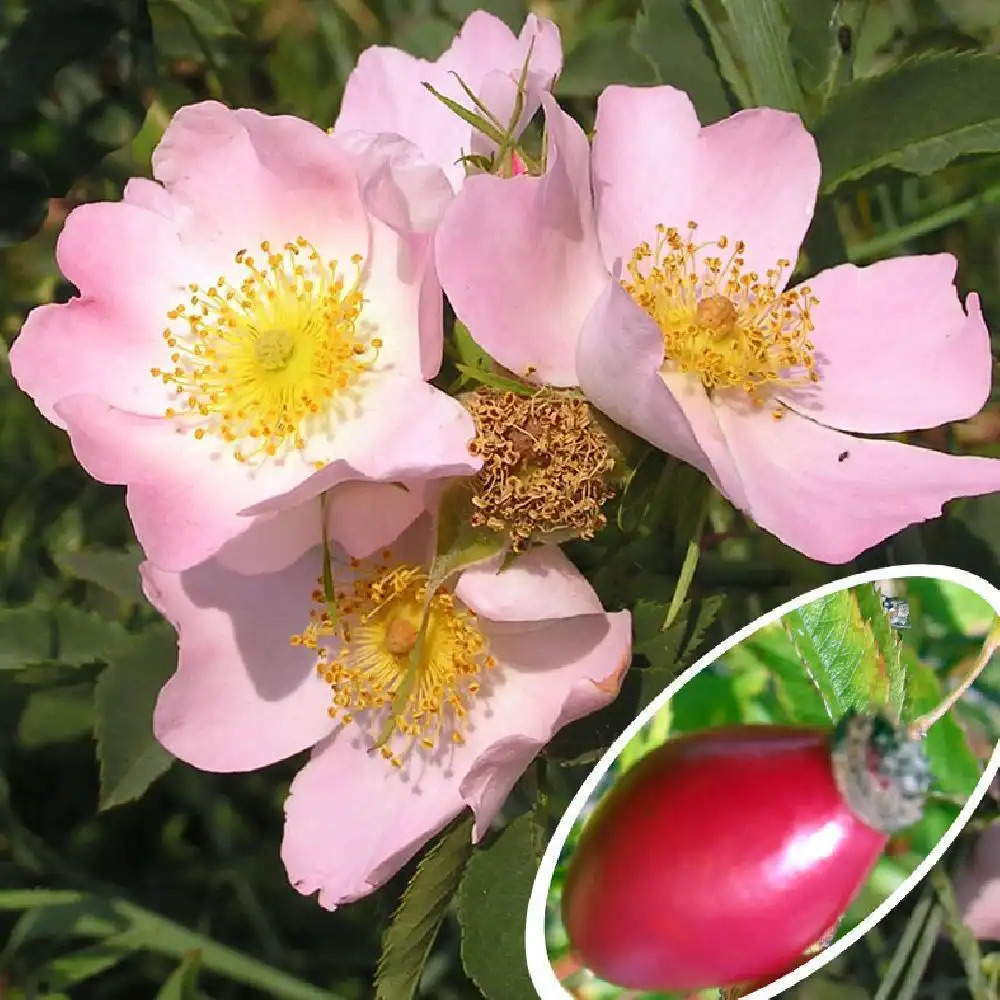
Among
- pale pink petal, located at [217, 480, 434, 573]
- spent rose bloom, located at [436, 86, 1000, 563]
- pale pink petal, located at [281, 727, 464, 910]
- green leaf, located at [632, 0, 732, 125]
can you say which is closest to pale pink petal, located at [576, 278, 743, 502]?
spent rose bloom, located at [436, 86, 1000, 563]

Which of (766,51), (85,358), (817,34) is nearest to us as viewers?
(85,358)

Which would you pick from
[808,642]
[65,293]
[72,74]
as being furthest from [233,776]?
[808,642]

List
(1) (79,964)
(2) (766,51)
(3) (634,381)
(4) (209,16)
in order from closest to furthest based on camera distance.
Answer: (3) (634,381) < (2) (766,51) < (1) (79,964) < (4) (209,16)

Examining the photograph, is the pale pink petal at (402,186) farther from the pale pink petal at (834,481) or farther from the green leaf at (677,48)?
the green leaf at (677,48)

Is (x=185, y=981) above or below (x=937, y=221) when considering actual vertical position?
below

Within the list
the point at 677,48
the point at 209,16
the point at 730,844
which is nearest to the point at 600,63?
the point at 677,48

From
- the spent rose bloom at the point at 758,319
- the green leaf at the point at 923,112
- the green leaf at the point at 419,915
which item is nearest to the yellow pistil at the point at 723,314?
the spent rose bloom at the point at 758,319

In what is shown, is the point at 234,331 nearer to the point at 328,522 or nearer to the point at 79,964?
the point at 328,522
